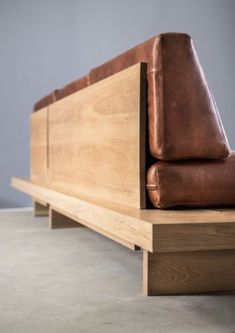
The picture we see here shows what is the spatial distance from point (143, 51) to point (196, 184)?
0.49m

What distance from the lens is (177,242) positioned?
1422 mm

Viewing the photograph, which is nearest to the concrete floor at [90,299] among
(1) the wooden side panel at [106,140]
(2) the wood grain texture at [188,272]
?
(2) the wood grain texture at [188,272]

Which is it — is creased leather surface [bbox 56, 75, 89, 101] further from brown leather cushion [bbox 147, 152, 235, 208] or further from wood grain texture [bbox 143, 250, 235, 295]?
wood grain texture [bbox 143, 250, 235, 295]

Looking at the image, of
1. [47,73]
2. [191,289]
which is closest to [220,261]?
[191,289]

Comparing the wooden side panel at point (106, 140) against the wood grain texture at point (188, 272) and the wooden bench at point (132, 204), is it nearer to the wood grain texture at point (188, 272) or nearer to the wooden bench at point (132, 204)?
the wooden bench at point (132, 204)

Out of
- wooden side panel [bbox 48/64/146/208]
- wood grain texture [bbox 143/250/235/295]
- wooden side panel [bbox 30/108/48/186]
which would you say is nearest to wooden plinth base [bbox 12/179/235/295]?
wood grain texture [bbox 143/250/235/295]

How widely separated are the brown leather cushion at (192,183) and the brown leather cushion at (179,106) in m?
0.03

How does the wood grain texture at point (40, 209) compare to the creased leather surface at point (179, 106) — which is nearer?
the creased leather surface at point (179, 106)

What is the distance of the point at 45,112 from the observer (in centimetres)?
348

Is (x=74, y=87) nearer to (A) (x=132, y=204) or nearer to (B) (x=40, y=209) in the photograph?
(A) (x=132, y=204)

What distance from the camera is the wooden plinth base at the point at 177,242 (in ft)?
4.67

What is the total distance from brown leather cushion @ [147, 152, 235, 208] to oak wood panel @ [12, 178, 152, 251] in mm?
139

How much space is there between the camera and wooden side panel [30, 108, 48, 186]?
3516 mm

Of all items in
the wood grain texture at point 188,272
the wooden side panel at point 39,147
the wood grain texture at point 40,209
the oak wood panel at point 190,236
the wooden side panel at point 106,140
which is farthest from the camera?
the wood grain texture at point 40,209
